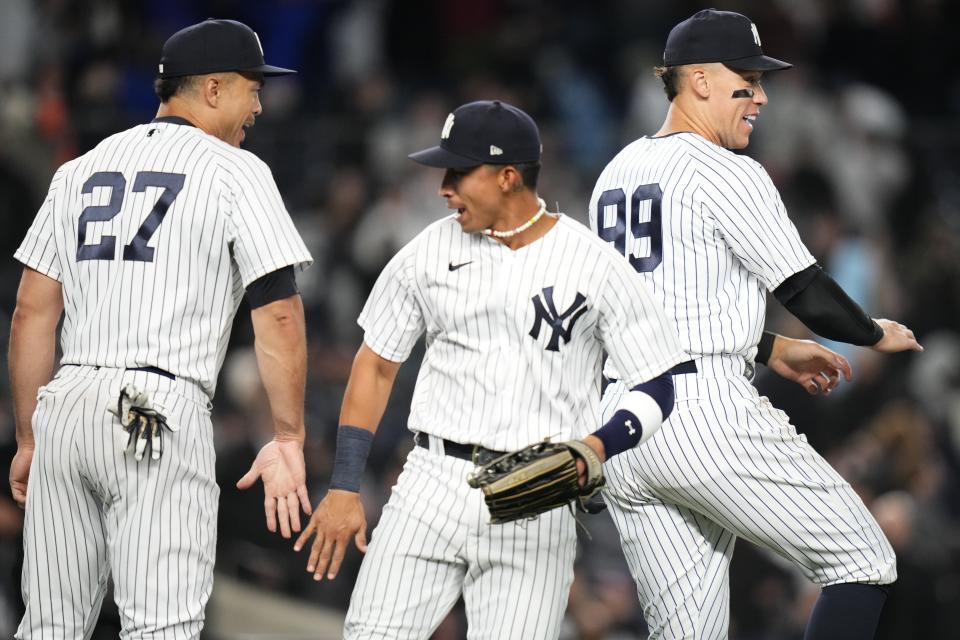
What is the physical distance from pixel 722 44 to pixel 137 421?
2176 millimetres

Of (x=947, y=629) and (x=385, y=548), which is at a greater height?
(x=385, y=548)

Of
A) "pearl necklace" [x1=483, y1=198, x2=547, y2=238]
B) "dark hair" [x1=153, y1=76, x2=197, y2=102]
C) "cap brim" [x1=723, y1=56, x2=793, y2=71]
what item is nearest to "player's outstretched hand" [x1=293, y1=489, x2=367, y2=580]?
"pearl necklace" [x1=483, y1=198, x2=547, y2=238]

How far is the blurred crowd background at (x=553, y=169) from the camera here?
7.98 metres

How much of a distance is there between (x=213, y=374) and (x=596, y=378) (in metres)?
1.13

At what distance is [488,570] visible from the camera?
13.9 feet

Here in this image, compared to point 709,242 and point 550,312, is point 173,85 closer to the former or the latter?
point 550,312

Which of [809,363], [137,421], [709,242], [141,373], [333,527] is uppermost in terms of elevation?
[709,242]

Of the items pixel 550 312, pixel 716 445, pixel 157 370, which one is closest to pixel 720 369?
pixel 716 445

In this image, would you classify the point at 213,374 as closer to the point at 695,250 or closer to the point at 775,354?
the point at 695,250

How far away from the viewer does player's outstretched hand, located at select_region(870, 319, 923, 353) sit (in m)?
4.71

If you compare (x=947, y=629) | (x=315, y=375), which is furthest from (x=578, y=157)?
(x=947, y=629)

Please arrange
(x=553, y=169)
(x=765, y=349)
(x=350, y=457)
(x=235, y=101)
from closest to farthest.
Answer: (x=350, y=457)
(x=235, y=101)
(x=765, y=349)
(x=553, y=169)

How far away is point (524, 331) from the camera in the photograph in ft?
13.8

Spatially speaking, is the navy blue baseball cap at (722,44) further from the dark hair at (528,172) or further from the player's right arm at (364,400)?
the player's right arm at (364,400)
